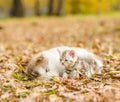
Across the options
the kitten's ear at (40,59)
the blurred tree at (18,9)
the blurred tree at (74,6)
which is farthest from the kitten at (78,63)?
the blurred tree at (74,6)

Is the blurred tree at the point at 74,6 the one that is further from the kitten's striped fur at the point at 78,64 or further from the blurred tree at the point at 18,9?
the kitten's striped fur at the point at 78,64

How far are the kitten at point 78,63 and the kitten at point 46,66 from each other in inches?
3.5

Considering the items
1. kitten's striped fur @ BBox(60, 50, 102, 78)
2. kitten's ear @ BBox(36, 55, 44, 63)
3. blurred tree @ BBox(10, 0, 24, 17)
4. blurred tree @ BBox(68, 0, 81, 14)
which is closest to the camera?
kitten's striped fur @ BBox(60, 50, 102, 78)

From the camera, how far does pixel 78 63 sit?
704 centimetres

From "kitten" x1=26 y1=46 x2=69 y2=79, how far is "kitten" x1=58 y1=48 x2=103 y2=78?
9 cm

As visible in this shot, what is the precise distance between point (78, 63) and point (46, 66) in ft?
1.64

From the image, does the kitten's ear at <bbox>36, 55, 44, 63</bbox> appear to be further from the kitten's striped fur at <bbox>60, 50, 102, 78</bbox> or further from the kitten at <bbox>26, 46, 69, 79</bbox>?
the kitten's striped fur at <bbox>60, 50, 102, 78</bbox>

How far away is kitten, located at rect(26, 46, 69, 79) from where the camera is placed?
6.89 metres

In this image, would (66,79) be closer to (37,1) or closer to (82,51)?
(82,51)

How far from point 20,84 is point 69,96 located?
1.07 metres

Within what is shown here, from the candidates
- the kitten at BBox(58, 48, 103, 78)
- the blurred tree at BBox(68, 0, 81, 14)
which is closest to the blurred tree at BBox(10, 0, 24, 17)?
the blurred tree at BBox(68, 0, 81, 14)

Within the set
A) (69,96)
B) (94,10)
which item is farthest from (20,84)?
(94,10)

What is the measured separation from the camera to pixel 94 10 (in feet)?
127

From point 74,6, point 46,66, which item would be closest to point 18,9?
point 74,6
